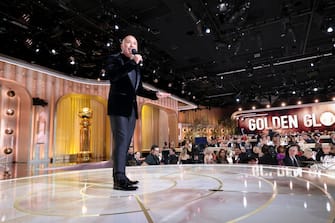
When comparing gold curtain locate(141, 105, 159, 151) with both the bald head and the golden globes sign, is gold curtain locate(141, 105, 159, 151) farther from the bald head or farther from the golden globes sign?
the bald head

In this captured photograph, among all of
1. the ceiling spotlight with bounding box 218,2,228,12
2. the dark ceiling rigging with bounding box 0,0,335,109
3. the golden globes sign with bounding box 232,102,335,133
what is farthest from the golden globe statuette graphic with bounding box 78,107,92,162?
the golden globes sign with bounding box 232,102,335,133

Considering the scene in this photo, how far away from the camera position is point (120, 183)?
1.65 m

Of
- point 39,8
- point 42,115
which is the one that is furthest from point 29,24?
point 42,115

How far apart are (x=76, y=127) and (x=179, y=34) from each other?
6731 mm

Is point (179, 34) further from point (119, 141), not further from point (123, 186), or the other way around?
point (123, 186)

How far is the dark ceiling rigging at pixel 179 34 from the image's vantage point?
506 centimetres

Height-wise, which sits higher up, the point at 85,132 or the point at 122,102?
the point at 85,132

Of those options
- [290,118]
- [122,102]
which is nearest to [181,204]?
[122,102]

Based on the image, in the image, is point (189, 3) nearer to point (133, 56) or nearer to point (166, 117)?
point (133, 56)

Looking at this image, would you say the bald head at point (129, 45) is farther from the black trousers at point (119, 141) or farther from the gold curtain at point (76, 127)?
the gold curtain at point (76, 127)

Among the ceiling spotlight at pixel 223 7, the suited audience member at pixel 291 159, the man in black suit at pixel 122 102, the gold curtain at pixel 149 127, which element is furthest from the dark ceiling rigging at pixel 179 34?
the gold curtain at pixel 149 127

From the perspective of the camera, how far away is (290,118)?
15609 millimetres

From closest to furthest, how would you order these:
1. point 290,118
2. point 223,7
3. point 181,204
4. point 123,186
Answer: point 181,204 → point 123,186 → point 223,7 → point 290,118

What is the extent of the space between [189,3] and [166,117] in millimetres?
9455
